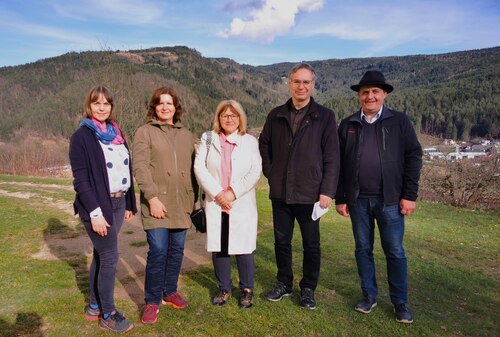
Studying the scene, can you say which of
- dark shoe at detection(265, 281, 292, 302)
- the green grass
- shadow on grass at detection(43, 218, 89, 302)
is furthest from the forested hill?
dark shoe at detection(265, 281, 292, 302)

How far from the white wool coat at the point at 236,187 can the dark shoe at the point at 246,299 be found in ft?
1.46

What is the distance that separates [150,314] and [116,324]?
29cm

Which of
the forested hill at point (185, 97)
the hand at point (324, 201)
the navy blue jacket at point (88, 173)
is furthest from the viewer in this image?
the forested hill at point (185, 97)

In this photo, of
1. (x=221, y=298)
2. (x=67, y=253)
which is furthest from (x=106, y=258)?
(x=67, y=253)

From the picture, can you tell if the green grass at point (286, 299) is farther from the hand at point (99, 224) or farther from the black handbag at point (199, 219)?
the hand at point (99, 224)

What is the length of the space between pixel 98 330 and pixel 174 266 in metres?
0.81

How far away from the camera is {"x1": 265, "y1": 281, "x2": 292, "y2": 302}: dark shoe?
12.4 feet

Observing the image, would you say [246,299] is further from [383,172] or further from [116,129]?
[116,129]

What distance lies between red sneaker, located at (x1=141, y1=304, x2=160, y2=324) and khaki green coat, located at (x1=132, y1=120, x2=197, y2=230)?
750 millimetres

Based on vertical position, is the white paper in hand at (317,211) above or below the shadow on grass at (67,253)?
above

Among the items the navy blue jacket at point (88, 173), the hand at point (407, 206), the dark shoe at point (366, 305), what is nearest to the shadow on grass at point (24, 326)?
the navy blue jacket at point (88, 173)

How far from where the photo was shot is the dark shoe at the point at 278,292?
379cm

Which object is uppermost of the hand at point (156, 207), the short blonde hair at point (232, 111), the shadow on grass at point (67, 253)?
the short blonde hair at point (232, 111)

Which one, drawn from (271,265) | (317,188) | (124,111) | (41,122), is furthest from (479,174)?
(41,122)
